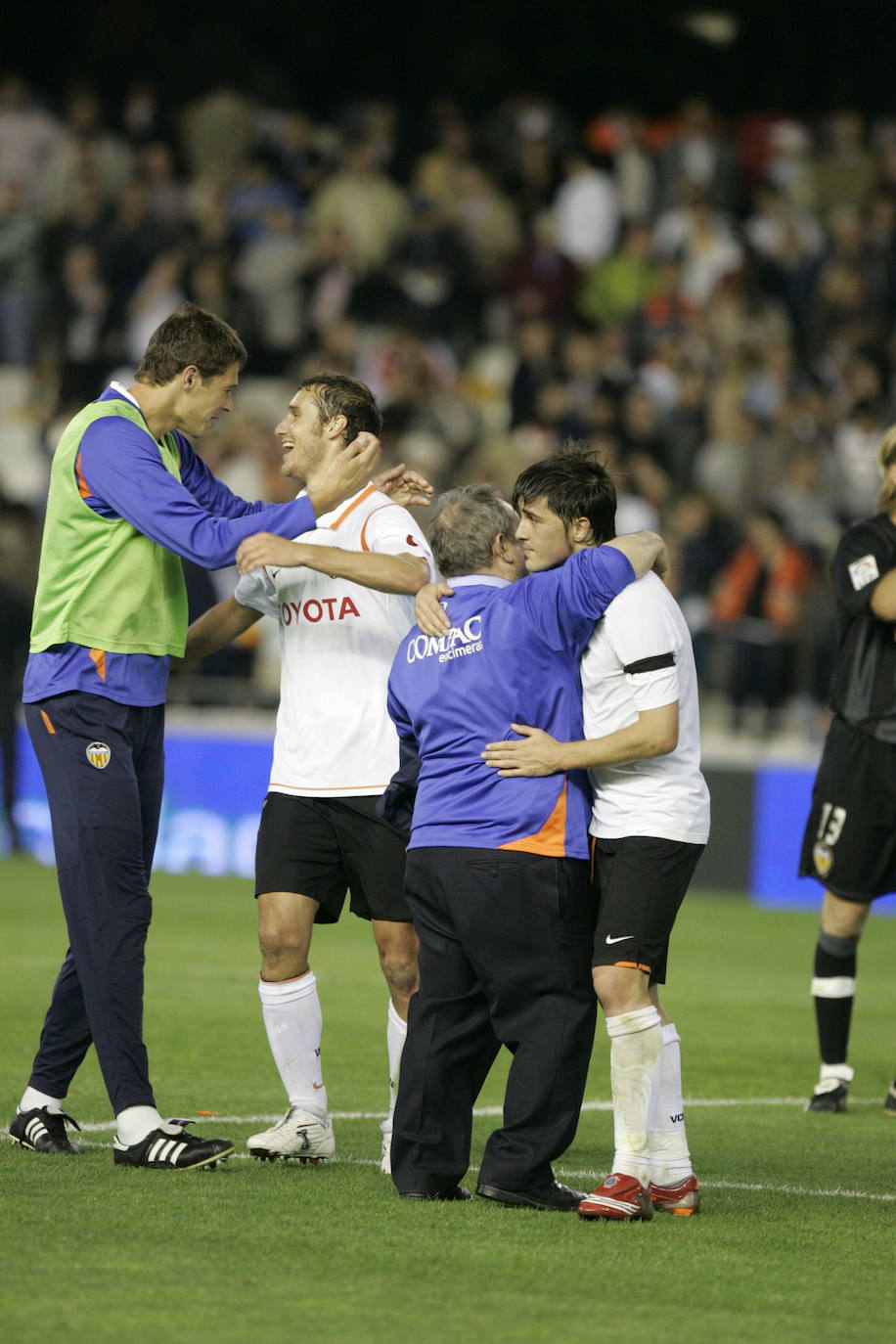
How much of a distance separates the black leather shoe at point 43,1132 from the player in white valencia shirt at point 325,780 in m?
0.54

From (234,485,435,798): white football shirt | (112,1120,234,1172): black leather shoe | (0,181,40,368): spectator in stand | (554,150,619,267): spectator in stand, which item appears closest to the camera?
(112,1120,234,1172): black leather shoe

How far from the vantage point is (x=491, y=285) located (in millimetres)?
18922

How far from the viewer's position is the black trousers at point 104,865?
18.1 feet

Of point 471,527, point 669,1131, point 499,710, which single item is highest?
point 471,527

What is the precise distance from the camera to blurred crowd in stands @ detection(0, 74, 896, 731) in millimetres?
16078

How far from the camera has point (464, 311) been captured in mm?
18750

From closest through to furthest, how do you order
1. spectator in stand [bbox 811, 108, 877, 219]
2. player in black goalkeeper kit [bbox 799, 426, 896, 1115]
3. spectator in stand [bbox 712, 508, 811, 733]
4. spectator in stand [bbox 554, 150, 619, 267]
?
player in black goalkeeper kit [bbox 799, 426, 896, 1115]
spectator in stand [bbox 712, 508, 811, 733]
spectator in stand [bbox 554, 150, 619, 267]
spectator in stand [bbox 811, 108, 877, 219]

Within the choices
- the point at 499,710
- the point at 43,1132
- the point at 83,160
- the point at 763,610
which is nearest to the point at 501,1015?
the point at 499,710

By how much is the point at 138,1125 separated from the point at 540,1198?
110 cm

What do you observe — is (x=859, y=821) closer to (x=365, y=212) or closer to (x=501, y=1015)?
(x=501, y=1015)

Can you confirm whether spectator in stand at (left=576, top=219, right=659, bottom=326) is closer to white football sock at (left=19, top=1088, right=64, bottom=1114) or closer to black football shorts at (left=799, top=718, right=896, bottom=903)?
black football shorts at (left=799, top=718, right=896, bottom=903)

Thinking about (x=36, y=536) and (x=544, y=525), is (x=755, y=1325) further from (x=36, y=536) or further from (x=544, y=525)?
(x=36, y=536)

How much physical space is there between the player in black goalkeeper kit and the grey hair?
211 centimetres

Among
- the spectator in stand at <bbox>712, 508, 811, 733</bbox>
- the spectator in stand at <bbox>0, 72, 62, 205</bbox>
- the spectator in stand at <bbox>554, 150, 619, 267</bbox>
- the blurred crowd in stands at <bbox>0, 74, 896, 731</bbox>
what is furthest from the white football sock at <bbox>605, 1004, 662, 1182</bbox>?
the spectator in stand at <bbox>0, 72, 62, 205</bbox>
